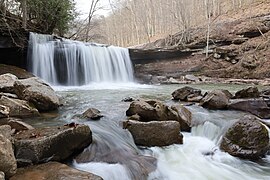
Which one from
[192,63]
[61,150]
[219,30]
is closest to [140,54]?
[192,63]

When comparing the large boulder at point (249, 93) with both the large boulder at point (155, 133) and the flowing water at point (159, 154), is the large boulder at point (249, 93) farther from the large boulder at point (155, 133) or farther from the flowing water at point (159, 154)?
the large boulder at point (155, 133)

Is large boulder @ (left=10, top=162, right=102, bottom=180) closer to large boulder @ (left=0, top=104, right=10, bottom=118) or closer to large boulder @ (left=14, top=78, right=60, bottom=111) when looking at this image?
large boulder @ (left=0, top=104, right=10, bottom=118)

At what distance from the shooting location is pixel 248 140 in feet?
14.7

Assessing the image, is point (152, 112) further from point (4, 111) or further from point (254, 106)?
point (4, 111)

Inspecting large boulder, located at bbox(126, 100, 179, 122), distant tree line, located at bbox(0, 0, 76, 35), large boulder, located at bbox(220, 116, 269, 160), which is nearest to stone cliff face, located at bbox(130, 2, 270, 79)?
distant tree line, located at bbox(0, 0, 76, 35)

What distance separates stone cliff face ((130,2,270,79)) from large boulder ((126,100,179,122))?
1168 centimetres

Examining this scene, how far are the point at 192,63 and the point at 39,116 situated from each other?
13.8 metres

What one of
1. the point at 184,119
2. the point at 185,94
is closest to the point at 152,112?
the point at 184,119

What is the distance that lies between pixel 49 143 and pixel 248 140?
323 cm

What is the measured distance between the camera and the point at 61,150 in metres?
3.64

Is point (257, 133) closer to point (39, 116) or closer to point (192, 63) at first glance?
point (39, 116)

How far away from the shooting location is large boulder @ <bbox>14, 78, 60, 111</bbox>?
20.9 feet

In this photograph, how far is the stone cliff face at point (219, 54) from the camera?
16156mm

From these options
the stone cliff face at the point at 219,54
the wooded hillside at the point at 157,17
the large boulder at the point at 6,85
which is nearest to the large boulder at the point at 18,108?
the large boulder at the point at 6,85
